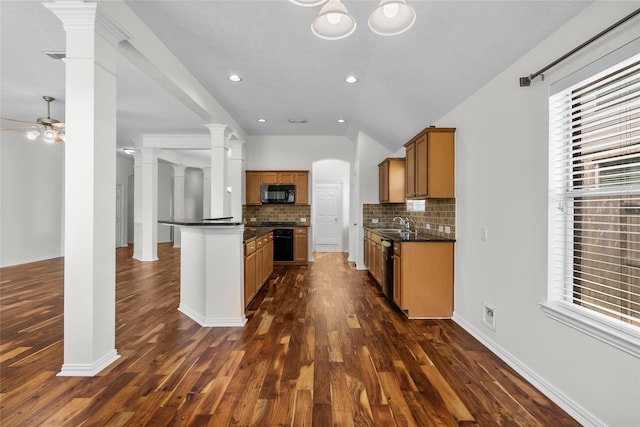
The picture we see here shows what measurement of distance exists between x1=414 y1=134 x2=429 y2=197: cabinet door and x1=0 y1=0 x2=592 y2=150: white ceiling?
47 cm

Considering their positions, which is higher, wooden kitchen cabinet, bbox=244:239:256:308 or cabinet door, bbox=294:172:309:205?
cabinet door, bbox=294:172:309:205

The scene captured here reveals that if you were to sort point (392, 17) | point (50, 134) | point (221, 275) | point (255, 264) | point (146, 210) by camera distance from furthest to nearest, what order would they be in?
point (146, 210), point (50, 134), point (255, 264), point (221, 275), point (392, 17)

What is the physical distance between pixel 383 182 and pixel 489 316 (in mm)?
3473

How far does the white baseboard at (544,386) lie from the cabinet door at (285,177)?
4.98 m

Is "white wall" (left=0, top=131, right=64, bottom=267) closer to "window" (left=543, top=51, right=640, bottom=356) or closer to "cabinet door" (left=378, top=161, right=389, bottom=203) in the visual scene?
"cabinet door" (left=378, top=161, right=389, bottom=203)

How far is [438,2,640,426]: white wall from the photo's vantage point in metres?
1.66

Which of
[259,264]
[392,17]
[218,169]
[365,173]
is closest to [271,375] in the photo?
[259,264]

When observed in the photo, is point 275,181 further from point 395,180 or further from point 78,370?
point 78,370

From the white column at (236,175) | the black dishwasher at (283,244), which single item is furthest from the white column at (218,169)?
the black dishwasher at (283,244)

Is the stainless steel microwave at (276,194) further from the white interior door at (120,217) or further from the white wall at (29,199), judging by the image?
the white interior door at (120,217)

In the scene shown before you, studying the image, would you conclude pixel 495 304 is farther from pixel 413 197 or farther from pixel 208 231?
pixel 208 231

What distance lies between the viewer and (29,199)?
6.51m

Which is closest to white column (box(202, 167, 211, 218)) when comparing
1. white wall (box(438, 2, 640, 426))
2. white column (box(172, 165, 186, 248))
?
white column (box(172, 165, 186, 248))

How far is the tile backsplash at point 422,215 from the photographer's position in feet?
12.2
